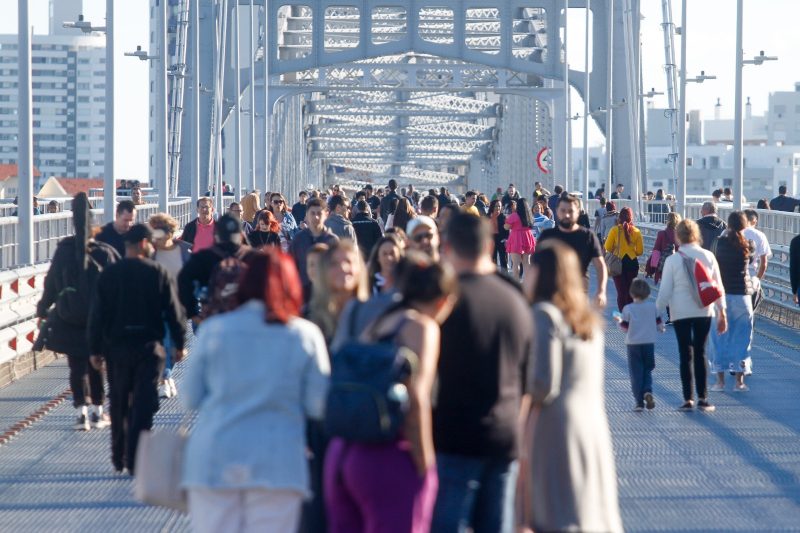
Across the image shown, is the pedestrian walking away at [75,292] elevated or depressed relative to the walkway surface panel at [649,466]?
elevated

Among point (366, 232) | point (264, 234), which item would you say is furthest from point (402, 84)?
point (264, 234)

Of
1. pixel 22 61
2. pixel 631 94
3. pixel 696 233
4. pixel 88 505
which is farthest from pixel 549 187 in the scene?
pixel 88 505

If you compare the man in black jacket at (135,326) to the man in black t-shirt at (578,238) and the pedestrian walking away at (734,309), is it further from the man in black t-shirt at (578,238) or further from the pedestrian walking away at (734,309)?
the pedestrian walking away at (734,309)

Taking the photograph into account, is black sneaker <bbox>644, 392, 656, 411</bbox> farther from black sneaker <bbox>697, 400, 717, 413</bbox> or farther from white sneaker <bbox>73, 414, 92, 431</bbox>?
white sneaker <bbox>73, 414, 92, 431</bbox>

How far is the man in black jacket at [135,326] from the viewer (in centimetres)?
1017

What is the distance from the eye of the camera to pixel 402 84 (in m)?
89.2

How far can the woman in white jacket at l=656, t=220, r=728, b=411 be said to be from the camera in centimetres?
1341

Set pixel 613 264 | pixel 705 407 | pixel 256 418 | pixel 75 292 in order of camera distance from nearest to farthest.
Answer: pixel 256 418
pixel 75 292
pixel 705 407
pixel 613 264

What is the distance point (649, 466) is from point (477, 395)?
209 inches

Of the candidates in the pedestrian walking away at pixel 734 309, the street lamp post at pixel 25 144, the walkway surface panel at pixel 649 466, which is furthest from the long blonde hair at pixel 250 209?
the pedestrian walking away at pixel 734 309

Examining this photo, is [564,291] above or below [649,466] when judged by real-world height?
above

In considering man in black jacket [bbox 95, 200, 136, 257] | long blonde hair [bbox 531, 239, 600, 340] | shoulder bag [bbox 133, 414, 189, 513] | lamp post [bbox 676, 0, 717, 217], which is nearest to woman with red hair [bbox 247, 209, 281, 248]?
man in black jacket [bbox 95, 200, 136, 257]

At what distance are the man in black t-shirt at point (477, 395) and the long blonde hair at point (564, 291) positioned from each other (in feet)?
1.18

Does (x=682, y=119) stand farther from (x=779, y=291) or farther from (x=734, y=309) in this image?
(x=734, y=309)
